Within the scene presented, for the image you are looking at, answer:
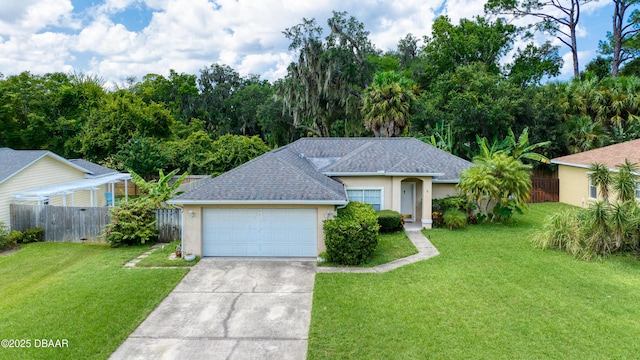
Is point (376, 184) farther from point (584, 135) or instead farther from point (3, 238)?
point (584, 135)

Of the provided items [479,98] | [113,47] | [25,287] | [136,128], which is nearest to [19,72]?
[113,47]

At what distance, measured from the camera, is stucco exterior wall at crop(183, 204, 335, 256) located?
13.2 metres

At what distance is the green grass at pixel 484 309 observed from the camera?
738cm

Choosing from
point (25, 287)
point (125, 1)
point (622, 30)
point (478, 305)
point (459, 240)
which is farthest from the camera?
point (622, 30)

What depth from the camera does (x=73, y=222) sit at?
1619 cm

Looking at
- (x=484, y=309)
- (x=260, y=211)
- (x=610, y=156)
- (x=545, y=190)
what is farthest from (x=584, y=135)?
(x=260, y=211)

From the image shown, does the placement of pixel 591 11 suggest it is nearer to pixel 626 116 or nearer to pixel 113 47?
pixel 626 116

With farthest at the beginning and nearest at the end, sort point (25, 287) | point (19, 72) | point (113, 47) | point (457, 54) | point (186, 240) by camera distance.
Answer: point (457, 54), point (19, 72), point (113, 47), point (186, 240), point (25, 287)

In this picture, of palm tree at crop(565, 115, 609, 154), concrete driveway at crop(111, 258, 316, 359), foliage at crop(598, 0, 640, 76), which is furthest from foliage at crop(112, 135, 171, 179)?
foliage at crop(598, 0, 640, 76)

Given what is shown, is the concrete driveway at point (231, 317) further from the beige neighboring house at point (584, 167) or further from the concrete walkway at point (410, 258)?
the beige neighboring house at point (584, 167)

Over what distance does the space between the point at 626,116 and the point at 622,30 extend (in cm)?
1431

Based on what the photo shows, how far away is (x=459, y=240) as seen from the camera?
51.0ft

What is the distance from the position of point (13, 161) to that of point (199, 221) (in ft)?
34.8

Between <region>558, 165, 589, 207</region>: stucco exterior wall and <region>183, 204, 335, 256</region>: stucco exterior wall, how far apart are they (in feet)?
54.4
